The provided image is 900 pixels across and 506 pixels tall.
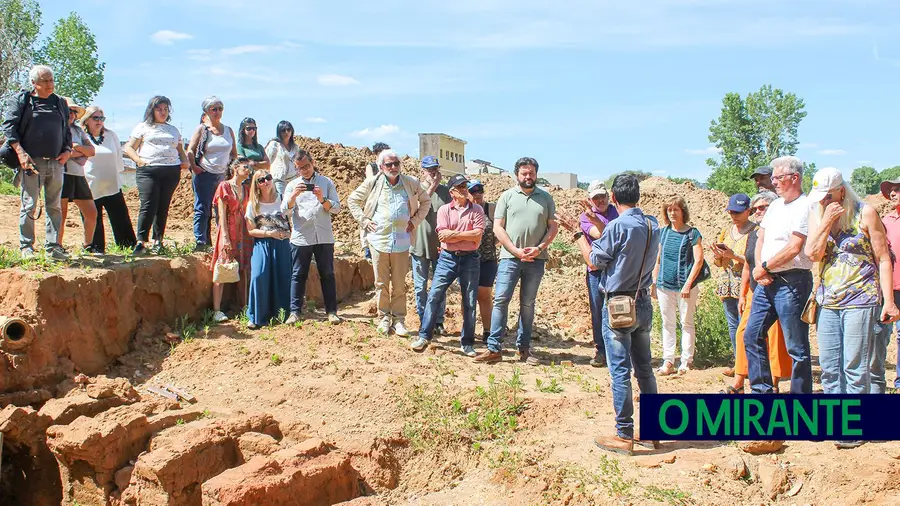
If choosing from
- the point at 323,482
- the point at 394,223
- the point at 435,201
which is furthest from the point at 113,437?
the point at 435,201

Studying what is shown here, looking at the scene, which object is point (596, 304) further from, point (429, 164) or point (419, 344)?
point (429, 164)

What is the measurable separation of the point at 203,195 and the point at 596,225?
16.0 feet

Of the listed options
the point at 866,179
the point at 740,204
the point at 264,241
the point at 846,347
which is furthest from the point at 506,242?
the point at 866,179

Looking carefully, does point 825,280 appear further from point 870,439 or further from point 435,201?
point 435,201

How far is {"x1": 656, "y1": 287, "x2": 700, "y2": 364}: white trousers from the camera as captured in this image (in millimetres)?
7027

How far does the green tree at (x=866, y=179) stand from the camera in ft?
Result: 150

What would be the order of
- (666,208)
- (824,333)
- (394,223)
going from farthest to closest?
(394,223)
(666,208)
(824,333)

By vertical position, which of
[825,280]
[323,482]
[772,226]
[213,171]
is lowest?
[323,482]

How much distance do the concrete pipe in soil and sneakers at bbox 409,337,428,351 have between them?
3.50 meters

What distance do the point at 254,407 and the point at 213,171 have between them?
3.27 m

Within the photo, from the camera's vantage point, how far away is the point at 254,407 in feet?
20.9

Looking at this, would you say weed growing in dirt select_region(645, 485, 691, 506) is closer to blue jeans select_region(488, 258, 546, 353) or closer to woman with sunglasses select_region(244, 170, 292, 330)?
blue jeans select_region(488, 258, 546, 353)

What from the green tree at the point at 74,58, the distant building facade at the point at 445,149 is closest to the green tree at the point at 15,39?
the green tree at the point at 74,58

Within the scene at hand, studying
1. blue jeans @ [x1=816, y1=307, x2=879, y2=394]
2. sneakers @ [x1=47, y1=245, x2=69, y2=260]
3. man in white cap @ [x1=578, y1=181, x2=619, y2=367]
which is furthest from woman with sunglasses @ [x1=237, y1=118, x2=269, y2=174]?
blue jeans @ [x1=816, y1=307, x2=879, y2=394]
